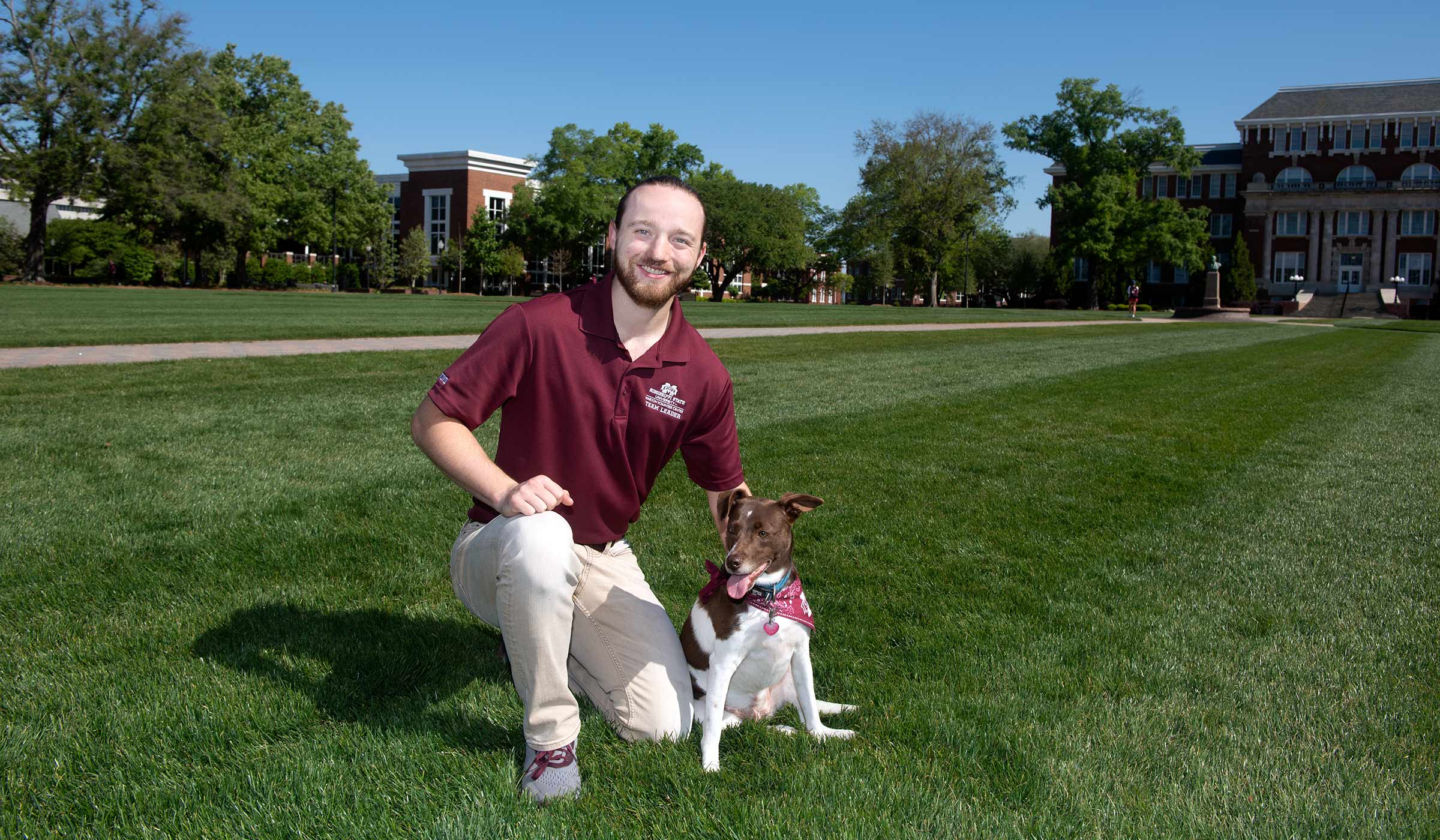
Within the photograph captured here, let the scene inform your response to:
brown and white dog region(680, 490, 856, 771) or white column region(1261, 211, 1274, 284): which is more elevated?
white column region(1261, 211, 1274, 284)

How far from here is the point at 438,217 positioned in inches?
3625

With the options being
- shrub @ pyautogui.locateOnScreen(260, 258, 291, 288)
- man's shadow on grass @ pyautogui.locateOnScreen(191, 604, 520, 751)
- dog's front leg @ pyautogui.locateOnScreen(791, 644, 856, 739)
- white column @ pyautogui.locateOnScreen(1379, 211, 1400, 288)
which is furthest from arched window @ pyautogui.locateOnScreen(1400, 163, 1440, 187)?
man's shadow on grass @ pyautogui.locateOnScreen(191, 604, 520, 751)

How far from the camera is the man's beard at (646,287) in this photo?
340 centimetres

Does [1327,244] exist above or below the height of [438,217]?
below

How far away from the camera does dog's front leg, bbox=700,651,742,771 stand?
315cm

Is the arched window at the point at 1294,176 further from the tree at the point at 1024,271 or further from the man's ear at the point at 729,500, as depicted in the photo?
the man's ear at the point at 729,500

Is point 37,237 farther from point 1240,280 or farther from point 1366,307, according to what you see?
point 1366,307

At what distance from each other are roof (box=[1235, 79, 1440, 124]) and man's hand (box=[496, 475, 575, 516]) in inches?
3479

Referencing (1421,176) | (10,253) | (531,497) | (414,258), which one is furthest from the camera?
A: (414,258)

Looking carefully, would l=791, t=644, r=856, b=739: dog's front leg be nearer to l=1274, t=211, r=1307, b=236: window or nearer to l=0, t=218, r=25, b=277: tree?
l=0, t=218, r=25, b=277: tree

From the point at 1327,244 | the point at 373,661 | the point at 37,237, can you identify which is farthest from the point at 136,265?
the point at 1327,244

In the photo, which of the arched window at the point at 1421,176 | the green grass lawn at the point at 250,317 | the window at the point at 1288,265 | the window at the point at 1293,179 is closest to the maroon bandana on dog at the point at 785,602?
the green grass lawn at the point at 250,317

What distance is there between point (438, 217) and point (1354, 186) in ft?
255

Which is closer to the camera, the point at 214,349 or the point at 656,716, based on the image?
the point at 656,716
